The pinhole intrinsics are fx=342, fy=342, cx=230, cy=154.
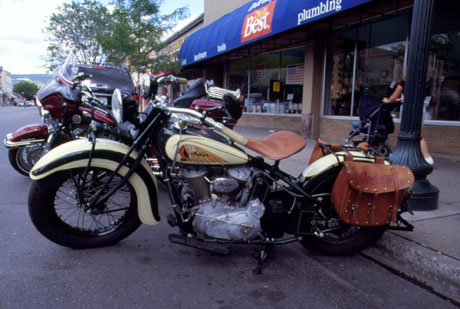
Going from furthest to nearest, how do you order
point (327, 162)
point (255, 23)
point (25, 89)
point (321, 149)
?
1. point (25, 89)
2. point (255, 23)
3. point (321, 149)
4. point (327, 162)

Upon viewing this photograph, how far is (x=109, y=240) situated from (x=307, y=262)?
1.75 m

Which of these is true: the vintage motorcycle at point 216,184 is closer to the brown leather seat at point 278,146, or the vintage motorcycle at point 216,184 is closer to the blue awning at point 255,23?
the brown leather seat at point 278,146

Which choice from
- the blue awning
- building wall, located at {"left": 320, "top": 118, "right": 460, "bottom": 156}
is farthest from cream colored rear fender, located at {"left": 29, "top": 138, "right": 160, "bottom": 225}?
building wall, located at {"left": 320, "top": 118, "right": 460, "bottom": 156}

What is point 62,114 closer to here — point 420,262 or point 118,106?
point 118,106

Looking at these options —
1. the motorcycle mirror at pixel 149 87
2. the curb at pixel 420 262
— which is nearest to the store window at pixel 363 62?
the curb at pixel 420 262

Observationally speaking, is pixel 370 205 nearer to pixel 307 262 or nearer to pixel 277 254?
pixel 307 262

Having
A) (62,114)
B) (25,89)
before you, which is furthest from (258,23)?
(25,89)

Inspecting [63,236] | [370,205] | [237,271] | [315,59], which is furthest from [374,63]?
[63,236]

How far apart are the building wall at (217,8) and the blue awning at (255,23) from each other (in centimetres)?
140

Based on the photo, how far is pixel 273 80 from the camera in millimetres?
13398

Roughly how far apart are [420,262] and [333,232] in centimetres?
72

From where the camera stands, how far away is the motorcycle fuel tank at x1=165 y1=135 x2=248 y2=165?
2586 millimetres

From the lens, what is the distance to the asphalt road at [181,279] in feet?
7.54

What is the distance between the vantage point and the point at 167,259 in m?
2.90
